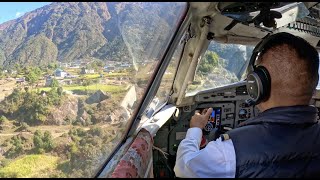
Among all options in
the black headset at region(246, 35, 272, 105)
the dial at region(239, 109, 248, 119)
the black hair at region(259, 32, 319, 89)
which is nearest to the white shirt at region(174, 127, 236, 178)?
the black headset at region(246, 35, 272, 105)

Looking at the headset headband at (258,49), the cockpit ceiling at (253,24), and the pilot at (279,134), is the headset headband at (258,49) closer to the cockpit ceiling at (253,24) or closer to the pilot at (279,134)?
the pilot at (279,134)

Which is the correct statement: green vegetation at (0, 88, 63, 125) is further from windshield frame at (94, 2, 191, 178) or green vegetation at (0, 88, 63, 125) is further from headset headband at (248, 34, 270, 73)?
headset headband at (248, 34, 270, 73)

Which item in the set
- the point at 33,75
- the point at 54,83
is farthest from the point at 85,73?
the point at 33,75

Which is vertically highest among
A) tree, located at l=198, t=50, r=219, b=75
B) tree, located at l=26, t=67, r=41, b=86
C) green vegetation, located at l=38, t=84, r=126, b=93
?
tree, located at l=198, t=50, r=219, b=75

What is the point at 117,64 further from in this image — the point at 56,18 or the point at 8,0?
the point at 8,0

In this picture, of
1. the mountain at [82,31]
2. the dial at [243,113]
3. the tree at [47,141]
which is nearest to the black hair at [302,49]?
the mountain at [82,31]

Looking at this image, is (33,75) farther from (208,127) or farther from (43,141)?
(208,127)

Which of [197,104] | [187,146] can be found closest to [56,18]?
[187,146]
